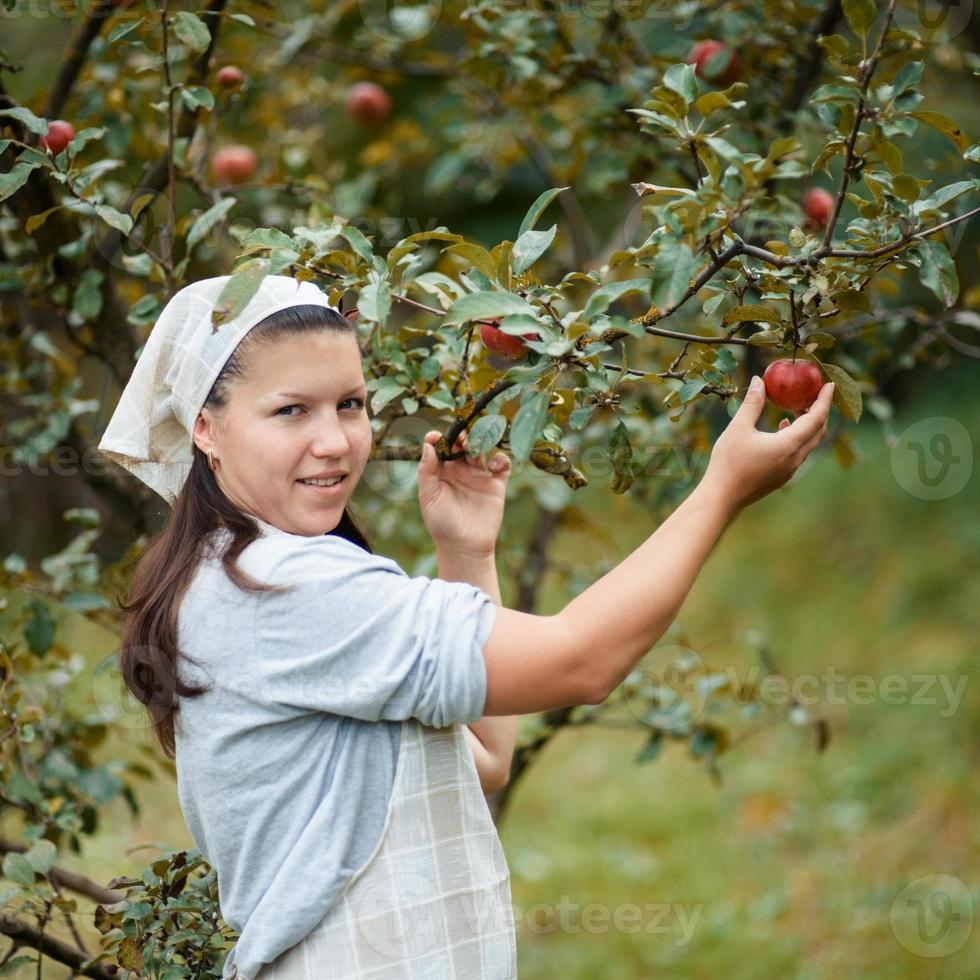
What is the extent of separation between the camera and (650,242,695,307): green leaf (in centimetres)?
94

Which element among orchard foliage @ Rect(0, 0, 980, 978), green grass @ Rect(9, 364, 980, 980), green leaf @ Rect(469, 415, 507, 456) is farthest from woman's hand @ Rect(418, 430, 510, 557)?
green grass @ Rect(9, 364, 980, 980)

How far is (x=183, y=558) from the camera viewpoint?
1.13m

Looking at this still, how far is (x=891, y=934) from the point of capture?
9.03 feet

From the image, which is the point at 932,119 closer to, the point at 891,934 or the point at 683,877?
the point at 891,934

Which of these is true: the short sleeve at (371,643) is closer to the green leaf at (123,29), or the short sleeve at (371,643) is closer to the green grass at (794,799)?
the green leaf at (123,29)

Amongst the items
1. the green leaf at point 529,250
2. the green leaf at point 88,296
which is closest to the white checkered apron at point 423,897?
the green leaf at point 529,250

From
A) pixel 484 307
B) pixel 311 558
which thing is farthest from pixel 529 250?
pixel 311 558

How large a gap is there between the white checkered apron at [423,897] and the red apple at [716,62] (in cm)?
125

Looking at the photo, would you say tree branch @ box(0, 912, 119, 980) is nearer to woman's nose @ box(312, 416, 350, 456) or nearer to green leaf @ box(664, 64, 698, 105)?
woman's nose @ box(312, 416, 350, 456)

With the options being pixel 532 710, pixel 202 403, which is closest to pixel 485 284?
pixel 202 403

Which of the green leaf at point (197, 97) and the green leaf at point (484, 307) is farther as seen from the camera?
the green leaf at point (197, 97)

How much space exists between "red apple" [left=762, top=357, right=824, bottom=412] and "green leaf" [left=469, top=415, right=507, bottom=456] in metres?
0.26

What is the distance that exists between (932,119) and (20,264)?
1.35m

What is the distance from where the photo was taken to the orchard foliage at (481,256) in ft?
3.54
